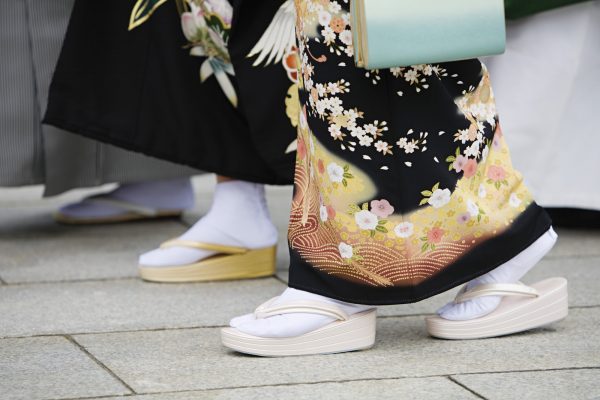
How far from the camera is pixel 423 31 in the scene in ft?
5.38

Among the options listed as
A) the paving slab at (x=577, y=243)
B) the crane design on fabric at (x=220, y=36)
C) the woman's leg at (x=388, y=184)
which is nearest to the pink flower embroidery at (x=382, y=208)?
the woman's leg at (x=388, y=184)

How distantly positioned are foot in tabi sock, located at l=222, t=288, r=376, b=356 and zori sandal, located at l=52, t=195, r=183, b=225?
1422 millimetres

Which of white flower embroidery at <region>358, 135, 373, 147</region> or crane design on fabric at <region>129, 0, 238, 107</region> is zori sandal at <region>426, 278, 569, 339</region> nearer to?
white flower embroidery at <region>358, 135, 373, 147</region>

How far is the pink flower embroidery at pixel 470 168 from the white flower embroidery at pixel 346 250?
0.23 m

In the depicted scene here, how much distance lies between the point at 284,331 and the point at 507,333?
413 millimetres

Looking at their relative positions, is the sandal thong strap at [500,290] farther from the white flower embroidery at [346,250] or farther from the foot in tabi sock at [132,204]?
the foot in tabi sock at [132,204]

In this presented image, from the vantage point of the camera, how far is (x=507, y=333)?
1918 mm

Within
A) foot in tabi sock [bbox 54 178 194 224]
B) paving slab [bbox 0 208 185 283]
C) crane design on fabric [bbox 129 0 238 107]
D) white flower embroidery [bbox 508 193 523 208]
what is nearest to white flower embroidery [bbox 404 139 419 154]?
white flower embroidery [bbox 508 193 523 208]

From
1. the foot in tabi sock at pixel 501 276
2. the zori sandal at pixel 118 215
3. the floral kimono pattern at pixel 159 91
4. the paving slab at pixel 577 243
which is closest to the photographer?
the foot in tabi sock at pixel 501 276

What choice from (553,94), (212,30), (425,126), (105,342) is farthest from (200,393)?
(553,94)

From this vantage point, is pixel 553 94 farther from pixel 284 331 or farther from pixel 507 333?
pixel 284 331

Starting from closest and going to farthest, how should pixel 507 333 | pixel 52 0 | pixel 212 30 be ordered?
pixel 507 333 < pixel 212 30 < pixel 52 0

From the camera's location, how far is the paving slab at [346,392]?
158cm

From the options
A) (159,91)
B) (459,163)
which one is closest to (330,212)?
(459,163)
